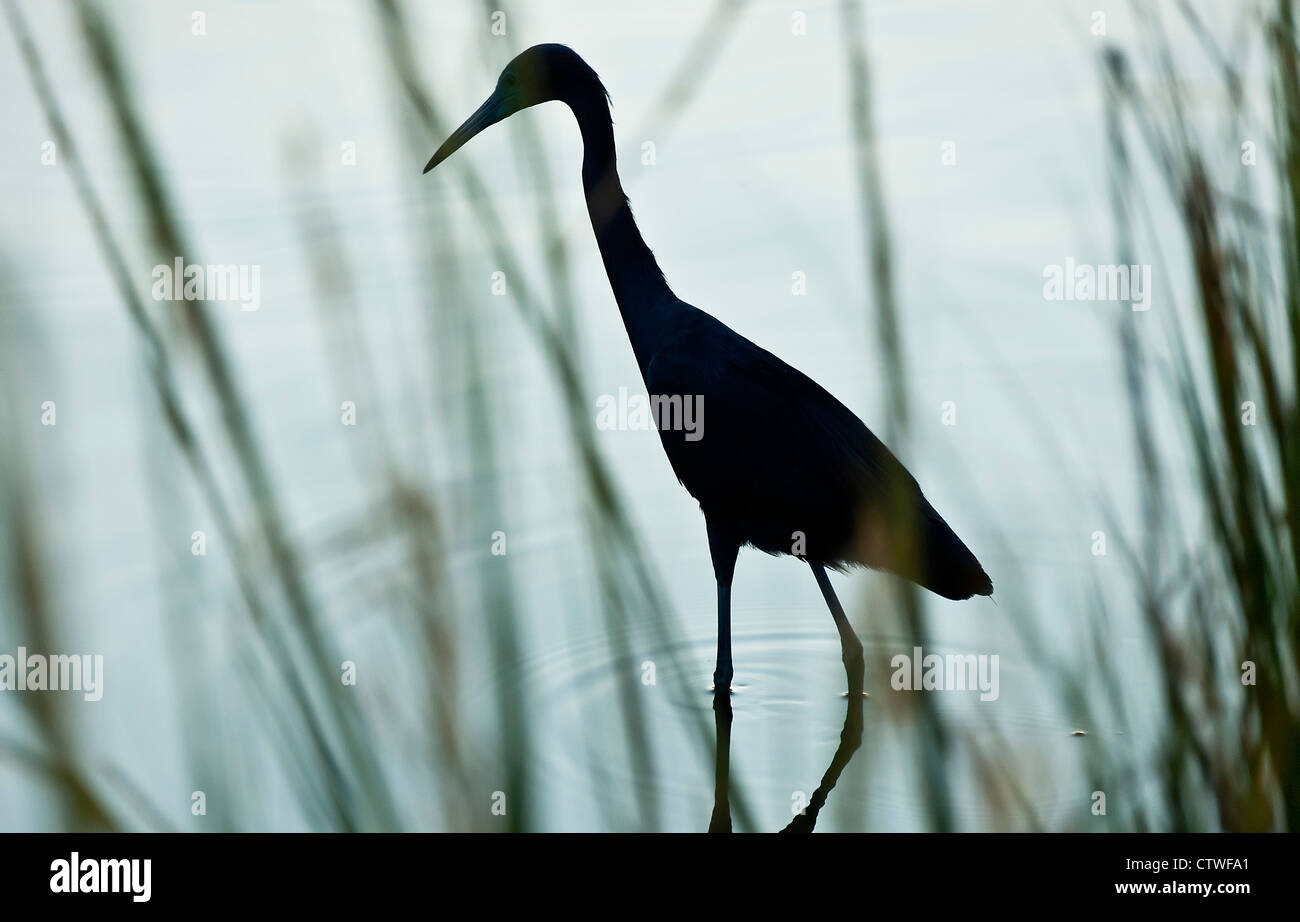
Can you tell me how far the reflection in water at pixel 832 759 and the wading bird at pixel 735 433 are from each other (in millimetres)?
36

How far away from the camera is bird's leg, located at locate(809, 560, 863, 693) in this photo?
2715 mm

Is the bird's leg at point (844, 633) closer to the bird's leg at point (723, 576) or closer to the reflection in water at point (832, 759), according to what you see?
the reflection in water at point (832, 759)

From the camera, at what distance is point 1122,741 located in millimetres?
732

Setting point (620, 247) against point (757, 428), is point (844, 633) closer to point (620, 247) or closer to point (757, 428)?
point (757, 428)

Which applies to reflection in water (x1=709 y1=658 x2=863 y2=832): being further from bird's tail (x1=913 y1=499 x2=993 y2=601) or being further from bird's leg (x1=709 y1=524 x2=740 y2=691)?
bird's tail (x1=913 y1=499 x2=993 y2=601)

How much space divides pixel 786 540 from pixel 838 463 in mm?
236

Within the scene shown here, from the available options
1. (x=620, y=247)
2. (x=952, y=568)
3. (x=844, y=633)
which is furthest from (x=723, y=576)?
(x=620, y=247)

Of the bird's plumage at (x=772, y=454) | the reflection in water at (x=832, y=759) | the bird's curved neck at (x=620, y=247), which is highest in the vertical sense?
the bird's curved neck at (x=620, y=247)

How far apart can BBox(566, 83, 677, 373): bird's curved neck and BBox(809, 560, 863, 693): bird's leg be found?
2.31 feet

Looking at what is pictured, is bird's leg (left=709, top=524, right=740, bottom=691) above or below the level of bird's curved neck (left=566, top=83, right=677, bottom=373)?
below

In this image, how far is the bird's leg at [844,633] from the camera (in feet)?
8.91

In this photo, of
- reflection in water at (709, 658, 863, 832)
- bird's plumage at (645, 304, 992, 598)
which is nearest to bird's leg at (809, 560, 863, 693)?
reflection in water at (709, 658, 863, 832)

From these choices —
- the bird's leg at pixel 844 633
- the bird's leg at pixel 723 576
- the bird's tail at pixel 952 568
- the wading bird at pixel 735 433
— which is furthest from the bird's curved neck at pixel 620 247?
the bird's tail at pixel 952 568
